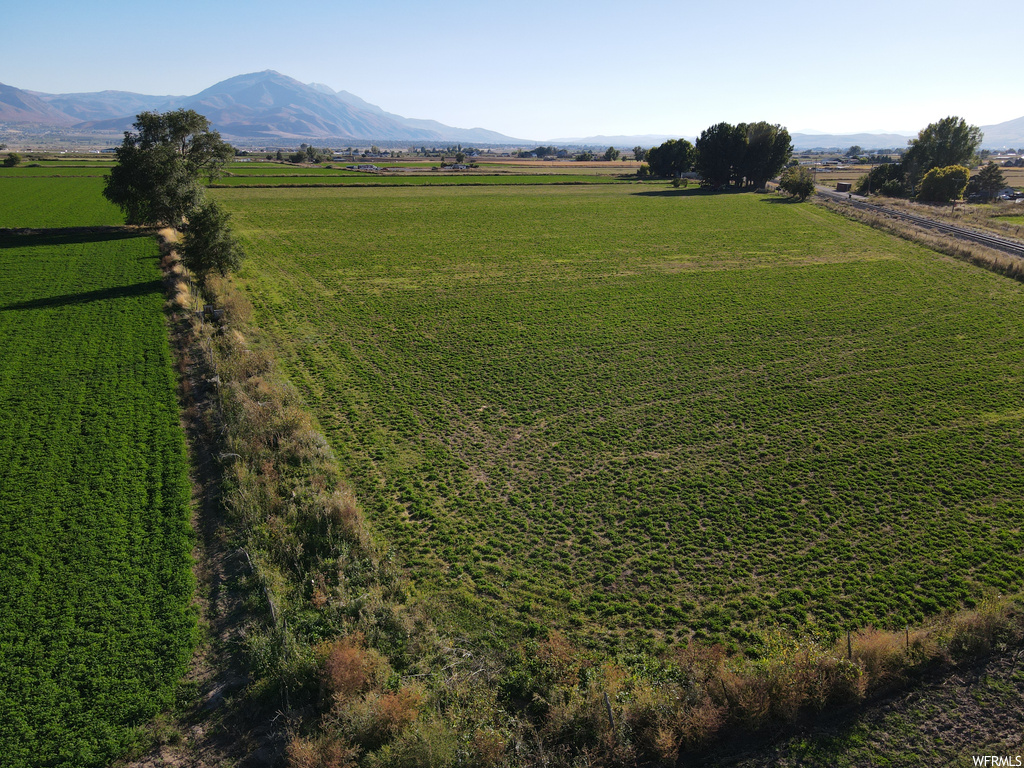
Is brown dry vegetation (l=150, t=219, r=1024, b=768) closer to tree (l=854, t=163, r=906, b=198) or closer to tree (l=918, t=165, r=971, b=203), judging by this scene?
tree (l=918, t=165, r=971, b=203)

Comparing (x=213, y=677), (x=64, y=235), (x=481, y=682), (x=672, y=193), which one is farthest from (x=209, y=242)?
(x=672, y=193)

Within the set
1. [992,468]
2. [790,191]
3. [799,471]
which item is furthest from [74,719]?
[790,191]

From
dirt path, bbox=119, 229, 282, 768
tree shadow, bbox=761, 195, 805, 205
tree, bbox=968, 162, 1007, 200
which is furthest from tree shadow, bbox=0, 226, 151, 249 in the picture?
tree, bbox=968, 162, 1007, 200

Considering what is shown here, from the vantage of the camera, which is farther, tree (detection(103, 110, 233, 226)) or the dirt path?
tree (detection(103, 110, 233, 226))

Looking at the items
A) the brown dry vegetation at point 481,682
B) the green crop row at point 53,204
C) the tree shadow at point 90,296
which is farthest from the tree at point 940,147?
the green crop row at point 53,204

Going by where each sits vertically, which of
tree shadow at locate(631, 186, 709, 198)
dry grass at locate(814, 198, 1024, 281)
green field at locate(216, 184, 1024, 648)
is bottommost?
green field at locate(216, 184, 1024, 648)

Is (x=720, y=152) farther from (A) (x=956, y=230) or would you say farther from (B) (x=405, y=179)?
(B) (x=405, y=179)
